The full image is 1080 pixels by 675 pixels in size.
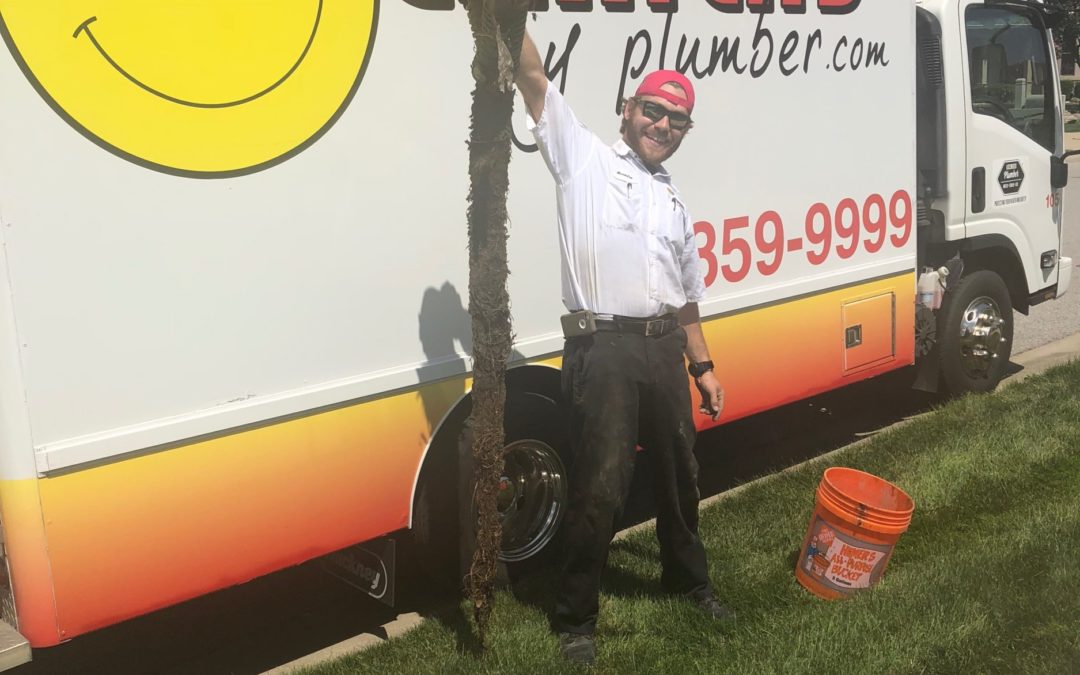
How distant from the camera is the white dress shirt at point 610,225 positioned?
3.72 m

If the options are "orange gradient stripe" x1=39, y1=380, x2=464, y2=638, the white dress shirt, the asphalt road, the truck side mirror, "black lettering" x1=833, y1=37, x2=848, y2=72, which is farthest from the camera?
the truck side mirror

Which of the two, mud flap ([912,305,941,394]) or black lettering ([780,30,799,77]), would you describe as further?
mud flap ([912,305,941,394])

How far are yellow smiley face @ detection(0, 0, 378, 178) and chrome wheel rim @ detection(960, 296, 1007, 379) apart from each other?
4573mm

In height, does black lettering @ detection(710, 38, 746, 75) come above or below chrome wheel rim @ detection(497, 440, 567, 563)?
above

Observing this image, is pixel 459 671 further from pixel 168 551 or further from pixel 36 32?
pixel 36 32

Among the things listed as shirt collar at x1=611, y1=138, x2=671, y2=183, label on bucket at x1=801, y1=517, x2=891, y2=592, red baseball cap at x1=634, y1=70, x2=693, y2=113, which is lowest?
label on bucket at x1=801, y1=517, x2=891, y2=592

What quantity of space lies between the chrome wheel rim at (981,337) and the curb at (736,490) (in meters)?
0.33

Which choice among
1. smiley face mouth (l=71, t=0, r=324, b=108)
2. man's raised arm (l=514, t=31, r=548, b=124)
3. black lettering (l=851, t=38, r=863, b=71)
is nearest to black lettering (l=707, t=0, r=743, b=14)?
black lettering (l=851, t=38, r=863, b=71)

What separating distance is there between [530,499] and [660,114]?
1.82 m

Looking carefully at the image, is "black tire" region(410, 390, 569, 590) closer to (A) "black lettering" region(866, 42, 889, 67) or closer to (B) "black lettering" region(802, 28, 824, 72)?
(B) "black lettering" region(802, 28, 824, 72)

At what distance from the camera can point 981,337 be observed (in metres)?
6.99

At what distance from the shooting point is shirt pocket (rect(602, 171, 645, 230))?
3.73m

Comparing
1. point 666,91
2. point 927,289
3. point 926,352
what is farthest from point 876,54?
point 666,91

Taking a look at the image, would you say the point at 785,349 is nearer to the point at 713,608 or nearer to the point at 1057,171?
the point at 713,608
